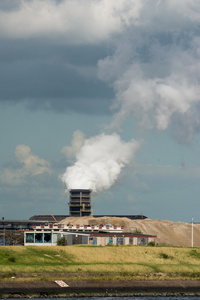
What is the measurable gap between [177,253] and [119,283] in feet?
129

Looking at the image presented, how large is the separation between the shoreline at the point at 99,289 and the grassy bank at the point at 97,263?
2834mm

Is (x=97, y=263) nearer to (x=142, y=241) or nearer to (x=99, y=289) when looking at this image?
(x=99, y=289)

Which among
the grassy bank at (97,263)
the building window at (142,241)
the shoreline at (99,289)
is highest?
the building window at (142,241)

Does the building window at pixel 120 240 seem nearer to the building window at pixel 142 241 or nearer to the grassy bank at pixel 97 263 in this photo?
the building window at pixel 142 241

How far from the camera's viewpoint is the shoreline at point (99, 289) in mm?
108188

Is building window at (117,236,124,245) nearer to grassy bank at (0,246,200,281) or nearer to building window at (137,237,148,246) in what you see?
building window at (137,237,148,246)

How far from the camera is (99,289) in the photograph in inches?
4498

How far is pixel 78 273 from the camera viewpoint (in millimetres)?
122000

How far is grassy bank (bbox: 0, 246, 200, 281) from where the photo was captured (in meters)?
120

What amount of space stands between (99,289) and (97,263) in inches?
823

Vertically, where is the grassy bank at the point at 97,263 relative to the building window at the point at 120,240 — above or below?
below

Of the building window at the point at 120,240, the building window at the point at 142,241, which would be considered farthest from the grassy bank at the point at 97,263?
the building window at the point at 142,241

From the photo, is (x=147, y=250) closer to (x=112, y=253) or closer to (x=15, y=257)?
(x=112, y=253)

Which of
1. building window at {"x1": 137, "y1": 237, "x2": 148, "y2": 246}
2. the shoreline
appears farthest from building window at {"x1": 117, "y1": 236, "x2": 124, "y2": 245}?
the shoreline
